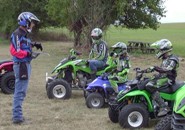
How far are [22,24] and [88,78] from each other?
3450 millimetres

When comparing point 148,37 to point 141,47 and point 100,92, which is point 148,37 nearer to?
point 141,47

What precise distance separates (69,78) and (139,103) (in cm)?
351

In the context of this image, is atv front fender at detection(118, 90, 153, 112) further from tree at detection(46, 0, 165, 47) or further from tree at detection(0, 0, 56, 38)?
tree at detection(0, 0, 56, 38)

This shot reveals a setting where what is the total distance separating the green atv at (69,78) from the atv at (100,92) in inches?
35.8

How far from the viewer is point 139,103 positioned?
749 cm

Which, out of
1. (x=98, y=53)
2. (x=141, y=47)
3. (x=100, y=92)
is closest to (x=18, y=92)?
(x=100, y=92)

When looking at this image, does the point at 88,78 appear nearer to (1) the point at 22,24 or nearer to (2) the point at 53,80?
(2) the point at 53,80

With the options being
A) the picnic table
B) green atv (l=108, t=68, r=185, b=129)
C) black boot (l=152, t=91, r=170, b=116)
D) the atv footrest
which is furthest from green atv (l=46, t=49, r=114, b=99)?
the picnic table

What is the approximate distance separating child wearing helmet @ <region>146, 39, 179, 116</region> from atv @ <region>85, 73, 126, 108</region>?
5.92 feet

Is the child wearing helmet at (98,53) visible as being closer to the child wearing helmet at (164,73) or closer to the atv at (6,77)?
the atv at (6,77)

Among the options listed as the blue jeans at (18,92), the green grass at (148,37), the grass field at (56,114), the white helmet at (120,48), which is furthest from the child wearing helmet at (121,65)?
the green grass at (148,37)

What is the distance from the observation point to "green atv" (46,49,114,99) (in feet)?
34.0

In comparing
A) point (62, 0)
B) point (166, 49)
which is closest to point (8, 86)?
point (166, 49)

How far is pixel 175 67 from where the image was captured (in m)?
7.38
